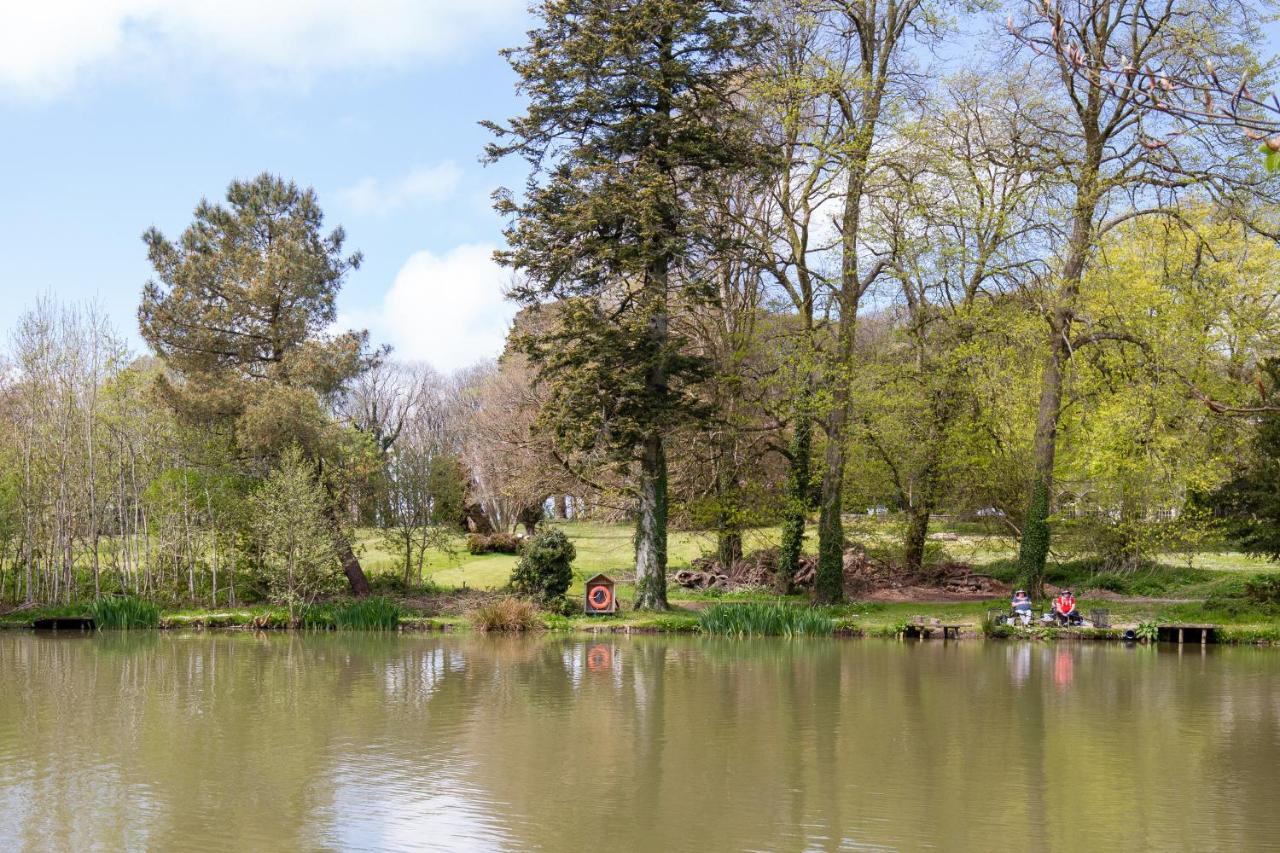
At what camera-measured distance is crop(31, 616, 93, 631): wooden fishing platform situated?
2305 cm

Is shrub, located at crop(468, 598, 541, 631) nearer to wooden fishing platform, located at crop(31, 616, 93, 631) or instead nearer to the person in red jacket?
wooden fishing platform, located at crop(31, 616, 93, 631)

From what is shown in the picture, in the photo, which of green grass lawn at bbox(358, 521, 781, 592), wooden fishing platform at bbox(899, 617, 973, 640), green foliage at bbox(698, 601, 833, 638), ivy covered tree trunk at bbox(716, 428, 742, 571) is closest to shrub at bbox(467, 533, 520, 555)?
green grass lawn at bbox(358, 521, 781, 592)

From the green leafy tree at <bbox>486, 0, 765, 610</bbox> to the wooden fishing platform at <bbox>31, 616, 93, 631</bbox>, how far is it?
33.6ft

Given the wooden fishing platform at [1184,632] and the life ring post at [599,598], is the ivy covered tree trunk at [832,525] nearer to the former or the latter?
the life ring post at [599,598]

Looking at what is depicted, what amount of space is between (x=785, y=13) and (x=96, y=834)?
24.7 metres

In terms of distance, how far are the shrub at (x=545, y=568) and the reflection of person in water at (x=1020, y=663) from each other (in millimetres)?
8832

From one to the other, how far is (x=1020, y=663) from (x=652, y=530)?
28.8 ft

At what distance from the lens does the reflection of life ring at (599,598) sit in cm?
2373

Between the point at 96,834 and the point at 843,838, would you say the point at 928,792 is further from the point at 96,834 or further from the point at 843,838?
the point at 96,834

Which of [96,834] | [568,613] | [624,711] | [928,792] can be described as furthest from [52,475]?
[928,792]

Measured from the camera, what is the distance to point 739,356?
2789cm

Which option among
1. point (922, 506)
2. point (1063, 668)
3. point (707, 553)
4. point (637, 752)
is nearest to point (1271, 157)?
point (637, 752)

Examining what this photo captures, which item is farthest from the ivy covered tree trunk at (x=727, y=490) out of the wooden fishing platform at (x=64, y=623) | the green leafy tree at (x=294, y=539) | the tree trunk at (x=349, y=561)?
the wooden fishing platform at (x=64, y=623)

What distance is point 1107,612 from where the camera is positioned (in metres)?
22.4
